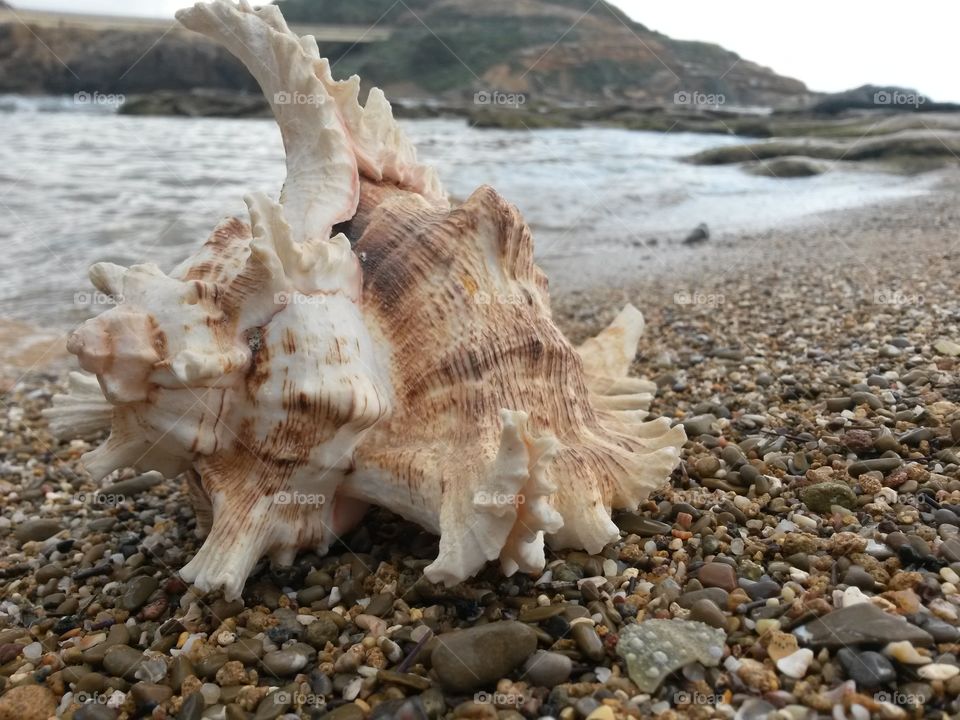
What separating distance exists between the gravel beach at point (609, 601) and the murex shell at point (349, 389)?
0.65 ft

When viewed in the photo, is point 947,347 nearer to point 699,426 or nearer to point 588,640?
point 699,426

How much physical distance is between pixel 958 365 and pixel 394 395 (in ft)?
9.82

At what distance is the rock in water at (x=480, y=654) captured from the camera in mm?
1923

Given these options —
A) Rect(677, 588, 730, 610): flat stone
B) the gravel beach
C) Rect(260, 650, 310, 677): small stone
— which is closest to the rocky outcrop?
the gravel beach

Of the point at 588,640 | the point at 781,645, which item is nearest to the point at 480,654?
the point at 588,640

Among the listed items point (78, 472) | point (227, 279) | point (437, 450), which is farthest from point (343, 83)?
point (78, 472)

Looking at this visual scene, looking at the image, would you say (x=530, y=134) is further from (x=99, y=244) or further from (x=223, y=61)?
(x=223, y=61)

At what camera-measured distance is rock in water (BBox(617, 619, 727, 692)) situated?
6.15 ft

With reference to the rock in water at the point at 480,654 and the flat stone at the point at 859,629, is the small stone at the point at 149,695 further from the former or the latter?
the flat stone at the point at 859,629

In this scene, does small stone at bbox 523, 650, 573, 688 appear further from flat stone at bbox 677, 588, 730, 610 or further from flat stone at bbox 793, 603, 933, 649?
flat stone at bbox 793, 603, 933, 649

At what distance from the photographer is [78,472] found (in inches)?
149

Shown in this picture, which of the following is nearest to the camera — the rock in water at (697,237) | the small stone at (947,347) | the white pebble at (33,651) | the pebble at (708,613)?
the pebble at (708,613)

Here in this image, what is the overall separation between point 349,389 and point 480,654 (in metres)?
0.89

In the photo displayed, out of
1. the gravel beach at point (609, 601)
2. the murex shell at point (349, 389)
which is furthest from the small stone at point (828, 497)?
the murex shell at point (349, 389)
